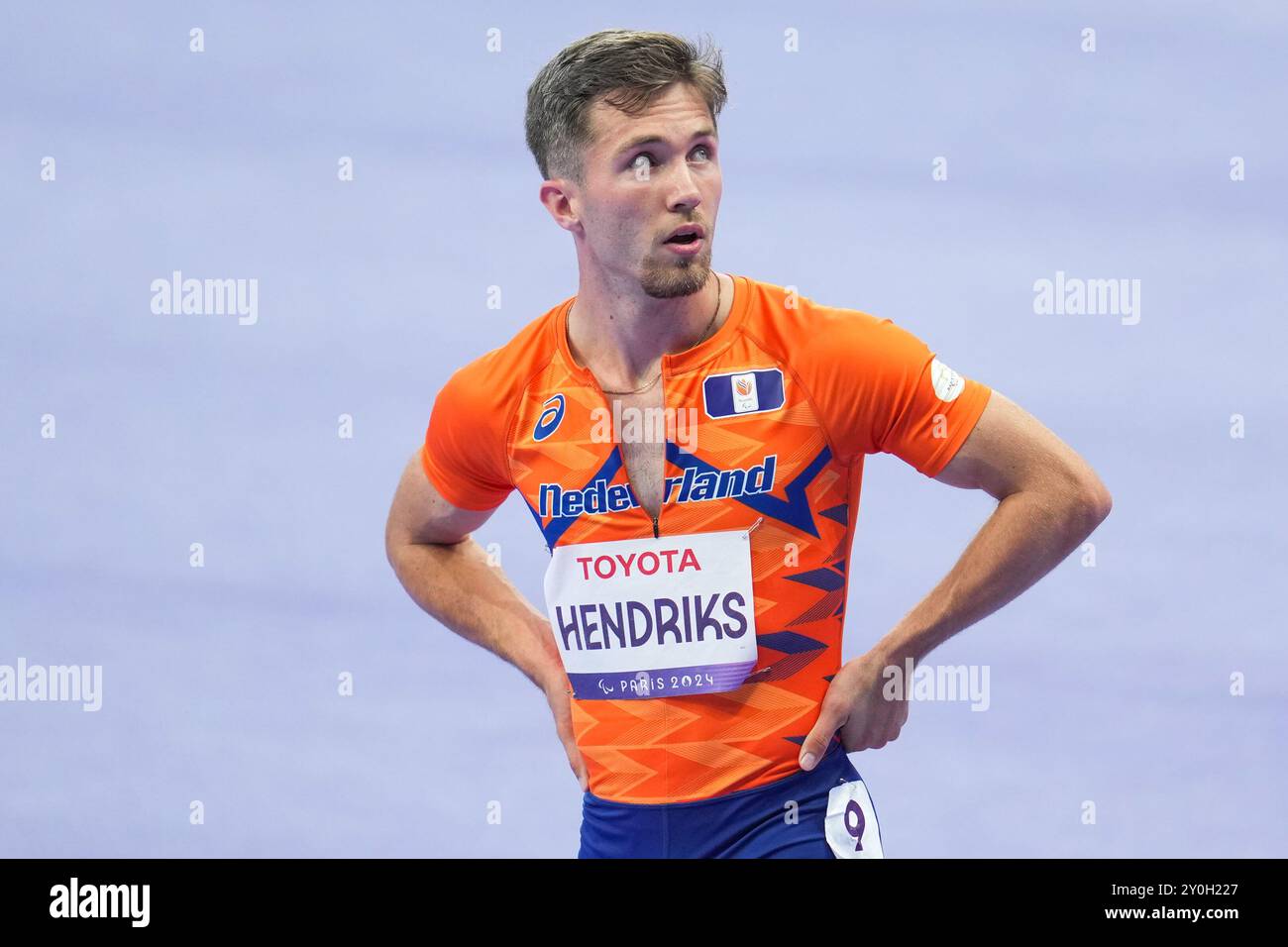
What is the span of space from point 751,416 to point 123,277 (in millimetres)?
5888

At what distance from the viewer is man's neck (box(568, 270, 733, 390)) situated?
3275 mm

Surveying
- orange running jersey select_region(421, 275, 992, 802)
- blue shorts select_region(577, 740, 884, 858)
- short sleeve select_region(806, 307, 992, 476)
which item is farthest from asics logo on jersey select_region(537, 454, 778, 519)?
blue shorts select_region(577, 740, 884, 858)

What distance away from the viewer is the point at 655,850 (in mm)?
3170

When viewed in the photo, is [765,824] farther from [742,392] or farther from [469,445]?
[469,445]

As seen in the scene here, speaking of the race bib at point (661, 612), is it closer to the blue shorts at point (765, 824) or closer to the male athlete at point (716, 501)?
the male athlete at point (716, 501)

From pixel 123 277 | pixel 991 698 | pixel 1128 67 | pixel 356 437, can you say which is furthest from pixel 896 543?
pixel 123 277

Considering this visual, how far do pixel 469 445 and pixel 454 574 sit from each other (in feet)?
1.24

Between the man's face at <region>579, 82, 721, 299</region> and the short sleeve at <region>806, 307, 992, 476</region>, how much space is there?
0.28 metres

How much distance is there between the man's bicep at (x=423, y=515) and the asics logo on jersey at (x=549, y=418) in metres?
0.33

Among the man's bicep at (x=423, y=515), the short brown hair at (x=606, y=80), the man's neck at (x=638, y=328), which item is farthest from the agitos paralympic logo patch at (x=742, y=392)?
the man's bicep at (x=423, y=515)

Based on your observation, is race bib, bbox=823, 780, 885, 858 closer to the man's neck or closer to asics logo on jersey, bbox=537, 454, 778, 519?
asics logo on jersey, bbox=537, 454, 778, 519

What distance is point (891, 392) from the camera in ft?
10.1

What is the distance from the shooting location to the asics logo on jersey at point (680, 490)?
3.16 metres

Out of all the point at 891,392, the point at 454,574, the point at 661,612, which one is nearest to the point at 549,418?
the point at 661,612
